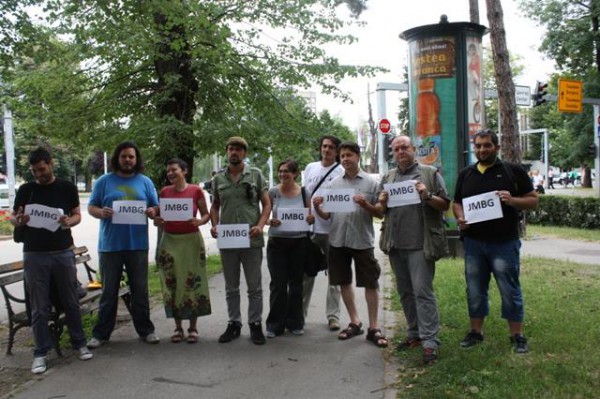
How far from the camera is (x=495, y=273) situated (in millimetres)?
5047

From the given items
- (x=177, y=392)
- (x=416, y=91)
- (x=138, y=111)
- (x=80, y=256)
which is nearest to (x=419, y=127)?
(x=416, y=91)

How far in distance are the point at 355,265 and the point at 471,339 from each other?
128 centimetres

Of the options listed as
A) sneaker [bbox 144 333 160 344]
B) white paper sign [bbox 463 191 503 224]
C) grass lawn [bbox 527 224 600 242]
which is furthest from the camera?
grass lawn [bbox 527 224 600 242]

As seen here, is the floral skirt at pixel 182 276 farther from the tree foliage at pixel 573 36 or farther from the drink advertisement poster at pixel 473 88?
the tree foliage at pixel 573 36

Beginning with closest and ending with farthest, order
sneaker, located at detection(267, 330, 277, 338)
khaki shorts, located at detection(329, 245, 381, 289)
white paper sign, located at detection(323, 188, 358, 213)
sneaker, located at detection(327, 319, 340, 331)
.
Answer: white paper sign, located at detection(323, 188, 358, 213) < khaki shorts, located at detection(329, 245, 381, 289) < sneaker, located at detection(267, 330, 277, 338) < sneaker, located at detection(327, 319, 340, 331)

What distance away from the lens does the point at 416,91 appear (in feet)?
35.2

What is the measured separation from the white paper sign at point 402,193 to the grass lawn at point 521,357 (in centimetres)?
139

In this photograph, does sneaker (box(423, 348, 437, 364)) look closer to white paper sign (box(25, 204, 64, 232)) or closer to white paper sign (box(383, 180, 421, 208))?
white paper sign (box(383, 180, 421, 208))

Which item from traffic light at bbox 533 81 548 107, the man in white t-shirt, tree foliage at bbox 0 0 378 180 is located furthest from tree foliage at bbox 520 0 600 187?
the man in white t-shirt

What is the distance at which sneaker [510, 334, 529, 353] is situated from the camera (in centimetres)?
500

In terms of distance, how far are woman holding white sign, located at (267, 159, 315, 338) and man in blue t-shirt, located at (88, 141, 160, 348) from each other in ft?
4.05

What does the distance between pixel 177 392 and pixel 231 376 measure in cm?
51

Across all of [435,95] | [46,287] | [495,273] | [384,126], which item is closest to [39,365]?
[46,287]

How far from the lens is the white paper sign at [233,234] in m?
5.69
